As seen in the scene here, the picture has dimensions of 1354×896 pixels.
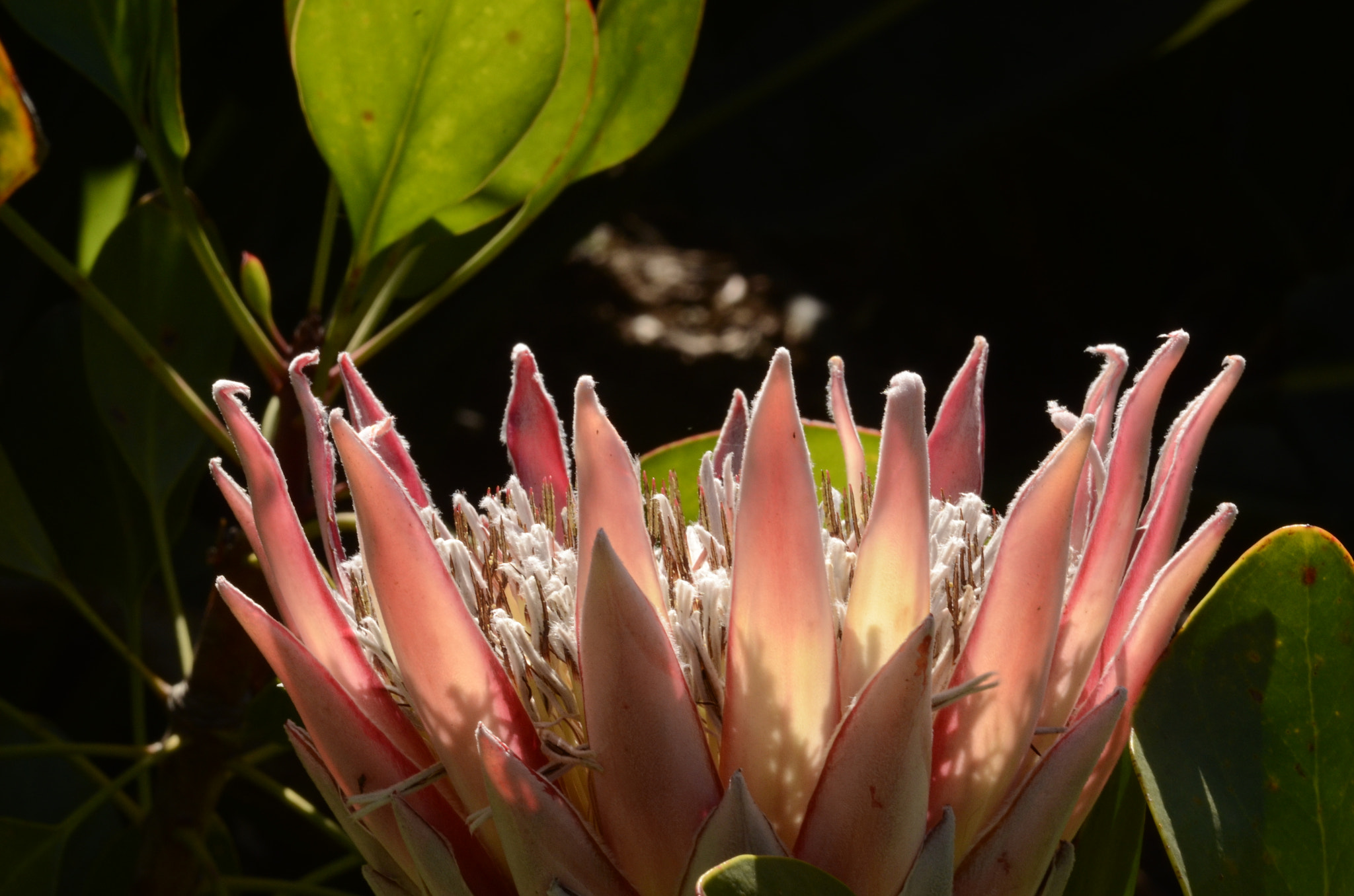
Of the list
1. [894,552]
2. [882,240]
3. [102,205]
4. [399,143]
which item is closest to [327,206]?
[399,143]

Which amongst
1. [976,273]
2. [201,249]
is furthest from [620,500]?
[976,273]

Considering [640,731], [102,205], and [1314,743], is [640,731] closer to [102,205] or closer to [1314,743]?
[1314,743]

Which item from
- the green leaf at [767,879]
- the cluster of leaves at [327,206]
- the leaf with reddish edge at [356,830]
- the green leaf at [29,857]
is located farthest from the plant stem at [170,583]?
the green leaf at [767,879]

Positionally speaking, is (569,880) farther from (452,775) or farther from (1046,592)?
(1046,592)

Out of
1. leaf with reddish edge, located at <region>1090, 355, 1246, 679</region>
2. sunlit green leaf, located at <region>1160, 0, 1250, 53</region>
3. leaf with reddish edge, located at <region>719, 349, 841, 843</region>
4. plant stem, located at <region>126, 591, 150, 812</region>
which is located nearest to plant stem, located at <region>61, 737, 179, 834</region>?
plant stem, located at <region>126, 591, 150, 812</region>

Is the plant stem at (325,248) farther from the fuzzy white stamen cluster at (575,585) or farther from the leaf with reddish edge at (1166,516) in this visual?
the leaf with reddish edge at (1166,516)

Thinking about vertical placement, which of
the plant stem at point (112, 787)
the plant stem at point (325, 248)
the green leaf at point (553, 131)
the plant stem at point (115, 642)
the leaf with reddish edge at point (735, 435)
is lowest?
the plant stem at point (112, 787)

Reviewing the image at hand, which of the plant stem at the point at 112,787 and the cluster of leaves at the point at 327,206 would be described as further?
the plant stem at the point at 112,787

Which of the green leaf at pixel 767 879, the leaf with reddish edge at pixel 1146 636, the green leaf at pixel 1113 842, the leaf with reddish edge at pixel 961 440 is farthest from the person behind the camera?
the leaf with reddish edge at pixel 961 440
